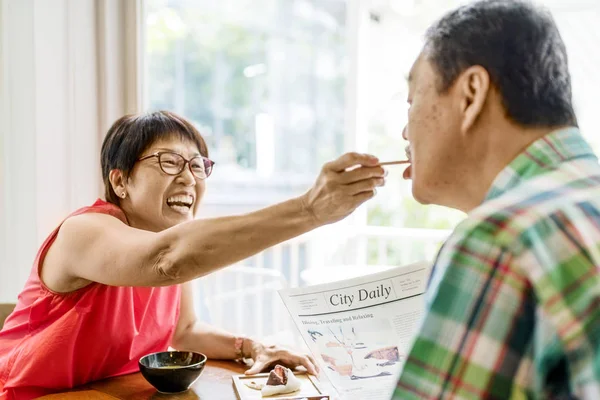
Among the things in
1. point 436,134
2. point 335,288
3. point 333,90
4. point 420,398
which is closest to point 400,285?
point 335,288

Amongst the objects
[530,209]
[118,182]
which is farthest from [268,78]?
[530,209]

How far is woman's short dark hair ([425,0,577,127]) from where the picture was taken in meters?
0.75

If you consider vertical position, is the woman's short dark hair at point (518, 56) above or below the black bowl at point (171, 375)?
above

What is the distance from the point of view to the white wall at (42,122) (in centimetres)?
199

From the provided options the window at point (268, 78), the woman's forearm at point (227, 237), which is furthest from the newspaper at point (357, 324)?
the window at point (268, 78)

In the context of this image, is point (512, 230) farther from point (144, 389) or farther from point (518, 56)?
point (144, 389)

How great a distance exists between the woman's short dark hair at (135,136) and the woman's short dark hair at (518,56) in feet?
2.77

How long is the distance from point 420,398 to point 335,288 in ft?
1.81

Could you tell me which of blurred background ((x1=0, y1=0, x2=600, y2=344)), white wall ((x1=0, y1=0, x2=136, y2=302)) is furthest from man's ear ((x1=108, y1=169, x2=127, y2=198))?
blurred background ((x1=0, y1=0, x2=600, y2=344))

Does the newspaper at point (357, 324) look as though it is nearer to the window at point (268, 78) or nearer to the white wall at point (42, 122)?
the white wall at point (42, 122)

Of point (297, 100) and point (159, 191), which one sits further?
point (297, 100)

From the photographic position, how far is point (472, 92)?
30.7 inches

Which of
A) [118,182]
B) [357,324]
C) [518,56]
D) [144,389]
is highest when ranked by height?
[518,56]

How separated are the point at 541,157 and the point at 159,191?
945 mm
